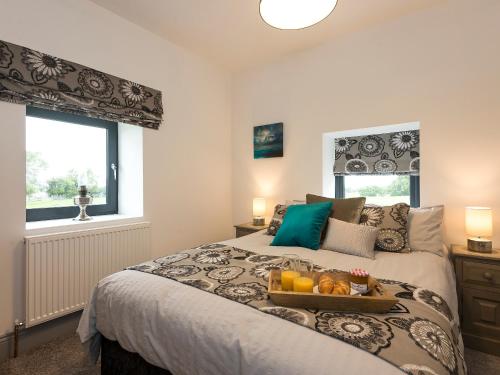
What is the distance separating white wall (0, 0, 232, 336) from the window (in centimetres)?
31

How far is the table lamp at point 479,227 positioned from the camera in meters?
1.89

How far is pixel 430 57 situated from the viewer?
2277mm

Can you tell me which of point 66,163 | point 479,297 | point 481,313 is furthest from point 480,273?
point 66,163

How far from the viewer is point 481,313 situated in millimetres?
1829

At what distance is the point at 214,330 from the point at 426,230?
5.79ft

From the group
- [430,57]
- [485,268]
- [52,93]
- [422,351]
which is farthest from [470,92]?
[52,93]

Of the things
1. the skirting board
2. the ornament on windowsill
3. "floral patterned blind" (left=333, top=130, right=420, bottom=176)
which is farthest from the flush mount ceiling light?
the skirting board

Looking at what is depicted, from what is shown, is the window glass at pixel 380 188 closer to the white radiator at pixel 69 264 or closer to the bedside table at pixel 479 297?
the bedside table at pixel 479 297

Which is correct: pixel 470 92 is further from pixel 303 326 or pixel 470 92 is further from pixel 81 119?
pixel 81 119

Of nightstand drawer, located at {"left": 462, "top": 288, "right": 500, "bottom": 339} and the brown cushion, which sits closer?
nightstand drawer, located at {"left": 462, "top": 288, "right": 500, "bottom": 339}

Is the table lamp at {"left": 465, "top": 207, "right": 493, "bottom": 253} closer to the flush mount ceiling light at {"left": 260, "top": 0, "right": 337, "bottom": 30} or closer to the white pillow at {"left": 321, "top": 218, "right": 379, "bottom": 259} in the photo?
the white pillow at {"left": 321, "top": 218, "right": 379, "bottom": 259}

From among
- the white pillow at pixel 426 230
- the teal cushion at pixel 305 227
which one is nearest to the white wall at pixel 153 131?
the teal cushion at pixel 305 227

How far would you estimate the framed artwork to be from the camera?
311 cm

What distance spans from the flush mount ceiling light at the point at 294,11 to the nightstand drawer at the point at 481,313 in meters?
2.02
